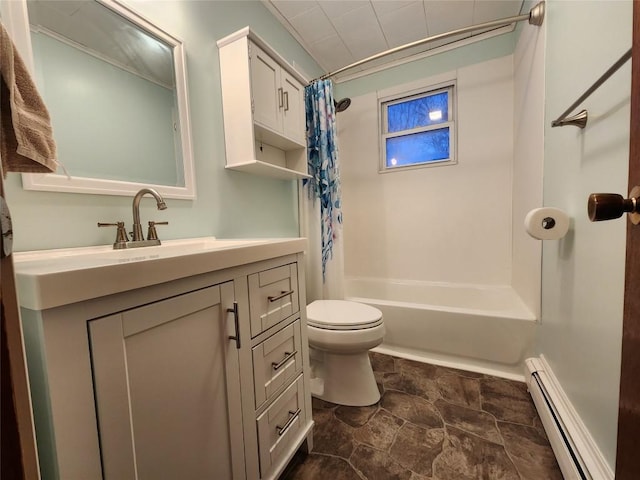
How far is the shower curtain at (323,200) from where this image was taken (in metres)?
1.88

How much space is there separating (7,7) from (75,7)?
0.71 ft

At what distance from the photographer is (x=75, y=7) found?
93 cm

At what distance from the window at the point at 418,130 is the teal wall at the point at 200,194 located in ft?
3.74

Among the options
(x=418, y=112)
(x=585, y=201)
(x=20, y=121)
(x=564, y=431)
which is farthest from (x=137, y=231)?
(x=418, y=112)

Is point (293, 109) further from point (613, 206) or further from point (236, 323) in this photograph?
point (613, 206)

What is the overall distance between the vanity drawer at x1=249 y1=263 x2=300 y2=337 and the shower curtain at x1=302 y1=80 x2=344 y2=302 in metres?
0.88

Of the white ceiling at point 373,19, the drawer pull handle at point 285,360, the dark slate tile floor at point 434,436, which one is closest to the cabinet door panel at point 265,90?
the white ceiling at point 373,19

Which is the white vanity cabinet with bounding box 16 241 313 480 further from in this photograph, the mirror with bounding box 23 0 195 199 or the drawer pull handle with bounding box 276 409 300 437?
the mirror with bounding box 23 0 195 199

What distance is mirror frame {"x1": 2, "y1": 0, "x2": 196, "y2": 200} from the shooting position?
783 mm

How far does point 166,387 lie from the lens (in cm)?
63

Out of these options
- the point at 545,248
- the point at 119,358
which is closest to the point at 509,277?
the point at 545,248

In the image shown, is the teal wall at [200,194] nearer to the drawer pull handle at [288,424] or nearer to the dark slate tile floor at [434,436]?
the drawer pull handle at [288,424]

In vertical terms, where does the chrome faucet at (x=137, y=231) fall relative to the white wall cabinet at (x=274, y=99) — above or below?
below

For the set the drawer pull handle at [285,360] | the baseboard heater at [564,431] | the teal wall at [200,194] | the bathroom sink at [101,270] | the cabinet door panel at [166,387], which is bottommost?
the baseboard heater at [564,431]
